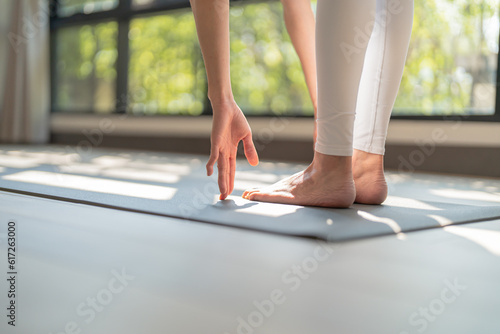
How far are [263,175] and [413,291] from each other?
1779mm

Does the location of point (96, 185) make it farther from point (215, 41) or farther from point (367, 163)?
point (367, 163)

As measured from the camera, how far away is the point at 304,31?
1.67 metres

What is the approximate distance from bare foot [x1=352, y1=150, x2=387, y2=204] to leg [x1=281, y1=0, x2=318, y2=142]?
30cm

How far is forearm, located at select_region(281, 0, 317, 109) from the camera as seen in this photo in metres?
1.68

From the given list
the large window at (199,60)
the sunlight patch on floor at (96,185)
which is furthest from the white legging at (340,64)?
the large window at (199,60)

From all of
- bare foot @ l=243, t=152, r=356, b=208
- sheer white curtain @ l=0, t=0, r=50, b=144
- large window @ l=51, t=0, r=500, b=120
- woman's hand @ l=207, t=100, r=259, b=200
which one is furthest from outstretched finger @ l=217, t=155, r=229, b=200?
sheer white curtain @ l=0, t=0, r=50, b=144

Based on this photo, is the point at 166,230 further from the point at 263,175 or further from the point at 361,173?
the point at 263,175

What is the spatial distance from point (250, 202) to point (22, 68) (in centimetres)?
442

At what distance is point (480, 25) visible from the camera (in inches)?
123

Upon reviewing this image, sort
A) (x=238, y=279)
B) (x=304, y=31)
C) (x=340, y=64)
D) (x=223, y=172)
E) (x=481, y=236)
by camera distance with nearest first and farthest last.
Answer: (x=238, y=279)
(x=481, y=236)
(x=340, y=64)
(x=223, y=172)
(x=304, y=31)

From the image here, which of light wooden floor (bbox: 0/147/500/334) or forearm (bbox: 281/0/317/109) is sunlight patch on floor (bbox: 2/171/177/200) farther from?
forearm (bbox: 281/0/317/109)

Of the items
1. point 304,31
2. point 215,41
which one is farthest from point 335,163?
point 304,31

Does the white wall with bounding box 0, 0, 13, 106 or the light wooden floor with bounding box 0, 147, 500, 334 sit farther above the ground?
the white wall with bounding box 0, 0, 13, 106

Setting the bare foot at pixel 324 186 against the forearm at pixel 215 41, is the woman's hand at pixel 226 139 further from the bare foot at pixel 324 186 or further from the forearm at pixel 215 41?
the bare foot at pixel 324 186
